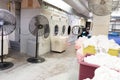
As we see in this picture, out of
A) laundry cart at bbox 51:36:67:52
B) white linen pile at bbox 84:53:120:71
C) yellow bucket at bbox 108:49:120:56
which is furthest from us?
laundry cart at bbox 51:36:67:52

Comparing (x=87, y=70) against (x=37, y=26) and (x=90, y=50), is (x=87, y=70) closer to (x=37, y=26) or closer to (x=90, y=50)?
(x=90, y=50)

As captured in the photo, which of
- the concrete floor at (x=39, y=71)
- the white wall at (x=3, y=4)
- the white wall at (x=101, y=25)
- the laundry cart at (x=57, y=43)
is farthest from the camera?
the laundry cart at (x=57, y=43)

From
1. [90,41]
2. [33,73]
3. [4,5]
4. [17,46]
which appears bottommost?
[33,73]

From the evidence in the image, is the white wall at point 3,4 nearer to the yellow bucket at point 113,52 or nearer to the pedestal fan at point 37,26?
the pedestal fan at point 37,26

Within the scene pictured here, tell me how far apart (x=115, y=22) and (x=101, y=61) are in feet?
39.9

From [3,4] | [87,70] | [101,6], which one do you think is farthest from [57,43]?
[87,70]

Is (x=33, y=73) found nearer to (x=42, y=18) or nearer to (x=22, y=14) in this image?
(x=42, y=18)

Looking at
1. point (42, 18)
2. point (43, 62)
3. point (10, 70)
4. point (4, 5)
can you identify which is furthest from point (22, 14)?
point (10, 70)

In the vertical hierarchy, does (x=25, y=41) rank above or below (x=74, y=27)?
below

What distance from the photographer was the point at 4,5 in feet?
17.7

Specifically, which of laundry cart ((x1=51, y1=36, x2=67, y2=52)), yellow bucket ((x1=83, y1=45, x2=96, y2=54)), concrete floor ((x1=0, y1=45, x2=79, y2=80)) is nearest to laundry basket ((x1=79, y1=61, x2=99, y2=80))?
yellow bucket ((x1=83, y1=45, x2=96, y2=54))

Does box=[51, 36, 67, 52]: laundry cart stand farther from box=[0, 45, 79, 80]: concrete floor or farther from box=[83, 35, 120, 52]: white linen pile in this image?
box=[83, 35, 120, 52]: white linen pile

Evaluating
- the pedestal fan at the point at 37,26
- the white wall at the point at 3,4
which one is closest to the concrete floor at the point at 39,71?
the pedestal fan at the point at 37,26

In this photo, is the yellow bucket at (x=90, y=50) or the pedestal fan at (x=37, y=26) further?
the pedestal fan at (x=37, y=26)
